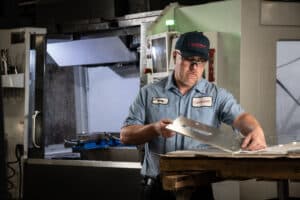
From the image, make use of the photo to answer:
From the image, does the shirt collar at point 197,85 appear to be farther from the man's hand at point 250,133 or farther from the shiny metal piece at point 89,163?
the shiny metal piece at point 89,163

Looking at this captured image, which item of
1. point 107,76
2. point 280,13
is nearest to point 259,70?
point 280,13

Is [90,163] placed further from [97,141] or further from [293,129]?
[293,129]

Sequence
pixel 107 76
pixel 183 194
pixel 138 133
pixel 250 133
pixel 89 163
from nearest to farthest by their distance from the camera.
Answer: pixel 183 194 < pixel 250 133 < pixel 138 133 < pixel 89 163 < pixel 107 76

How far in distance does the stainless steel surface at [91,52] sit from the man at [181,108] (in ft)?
8.38

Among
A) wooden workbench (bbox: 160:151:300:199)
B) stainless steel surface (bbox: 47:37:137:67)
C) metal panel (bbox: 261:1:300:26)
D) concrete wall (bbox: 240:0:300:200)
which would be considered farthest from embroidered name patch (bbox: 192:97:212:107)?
stainless steel surface (bbox: 47:37:137:67)

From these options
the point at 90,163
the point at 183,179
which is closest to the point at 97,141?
the point at 90,163

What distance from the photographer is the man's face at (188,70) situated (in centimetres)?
235

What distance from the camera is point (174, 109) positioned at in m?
2.39

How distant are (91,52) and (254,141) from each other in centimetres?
341

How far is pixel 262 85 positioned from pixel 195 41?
1543 millimetres

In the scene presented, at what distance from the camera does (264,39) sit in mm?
3703

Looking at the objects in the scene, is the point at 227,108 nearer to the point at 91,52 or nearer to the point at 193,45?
the point at 193,45

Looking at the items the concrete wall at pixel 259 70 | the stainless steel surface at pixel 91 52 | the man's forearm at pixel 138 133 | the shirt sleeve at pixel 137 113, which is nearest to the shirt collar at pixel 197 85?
the shirt sleeve at pixel 137 113

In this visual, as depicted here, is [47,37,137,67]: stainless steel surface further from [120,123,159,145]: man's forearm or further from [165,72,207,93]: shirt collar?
[120,123,159,145]: man's forearm
